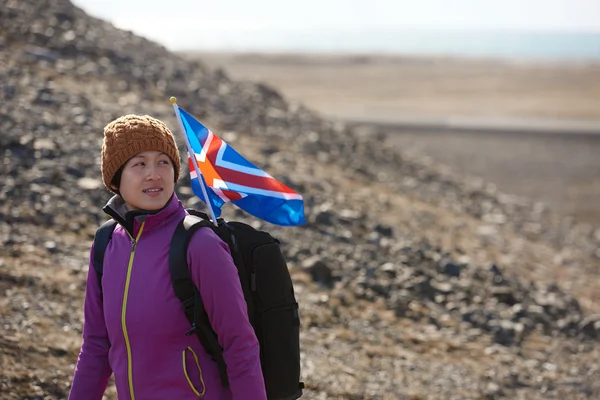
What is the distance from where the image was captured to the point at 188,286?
301cm

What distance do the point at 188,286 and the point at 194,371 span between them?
0.32 m

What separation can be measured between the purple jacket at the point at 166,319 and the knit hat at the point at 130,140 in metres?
0.17

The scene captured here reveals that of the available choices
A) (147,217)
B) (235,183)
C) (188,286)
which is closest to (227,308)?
(188,286)

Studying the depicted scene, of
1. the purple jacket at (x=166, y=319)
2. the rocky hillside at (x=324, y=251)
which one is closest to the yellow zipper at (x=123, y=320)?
the purple jacket at (x=166, y=319)

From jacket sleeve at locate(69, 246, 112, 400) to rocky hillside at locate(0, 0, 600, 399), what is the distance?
2285 millimetres

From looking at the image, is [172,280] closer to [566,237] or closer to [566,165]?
[566,237]

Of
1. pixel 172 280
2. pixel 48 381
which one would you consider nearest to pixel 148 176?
pixel 172 280

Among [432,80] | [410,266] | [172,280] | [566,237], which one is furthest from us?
[432,80]

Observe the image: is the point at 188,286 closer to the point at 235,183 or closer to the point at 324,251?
the point at 235,183

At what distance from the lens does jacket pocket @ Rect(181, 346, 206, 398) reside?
3105 millimetres

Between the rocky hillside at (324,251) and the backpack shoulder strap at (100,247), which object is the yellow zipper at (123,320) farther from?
the rocky hillside at (324,251)

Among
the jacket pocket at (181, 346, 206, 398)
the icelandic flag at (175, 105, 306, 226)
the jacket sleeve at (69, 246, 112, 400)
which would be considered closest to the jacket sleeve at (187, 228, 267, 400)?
the jacket pocket at (181, 346, 206, 398)

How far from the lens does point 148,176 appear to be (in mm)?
3117

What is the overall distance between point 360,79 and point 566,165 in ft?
141
